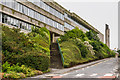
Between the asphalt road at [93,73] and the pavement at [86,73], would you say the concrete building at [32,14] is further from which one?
the asphalt road at [93,73]

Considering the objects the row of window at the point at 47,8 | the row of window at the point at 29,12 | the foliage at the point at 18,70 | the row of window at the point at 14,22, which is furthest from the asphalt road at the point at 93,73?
the row of window at the point at 47,8

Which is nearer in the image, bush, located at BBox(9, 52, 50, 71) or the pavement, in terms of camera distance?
the pavement

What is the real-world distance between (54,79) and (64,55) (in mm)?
13077

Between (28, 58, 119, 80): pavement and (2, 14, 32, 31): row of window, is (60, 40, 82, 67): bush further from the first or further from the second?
(2, 14, 32, 31): row of window

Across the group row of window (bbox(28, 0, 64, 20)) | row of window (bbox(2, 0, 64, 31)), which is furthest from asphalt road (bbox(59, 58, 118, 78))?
row of window (bbox(28, 0, 64, 20))

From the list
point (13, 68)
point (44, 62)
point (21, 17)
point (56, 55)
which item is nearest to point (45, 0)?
point (21, 17)

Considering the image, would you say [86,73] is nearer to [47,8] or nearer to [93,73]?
[93,73]

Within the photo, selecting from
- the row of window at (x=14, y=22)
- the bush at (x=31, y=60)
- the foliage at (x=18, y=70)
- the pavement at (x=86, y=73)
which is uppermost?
the row of window at (x=14, y=22)

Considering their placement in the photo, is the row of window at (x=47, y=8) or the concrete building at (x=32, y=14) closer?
the concrete building at (x=32, y=14)

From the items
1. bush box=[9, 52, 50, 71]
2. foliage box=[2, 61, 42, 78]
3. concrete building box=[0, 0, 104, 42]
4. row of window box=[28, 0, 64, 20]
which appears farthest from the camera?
row of window box=[28, 0, 64, 20]

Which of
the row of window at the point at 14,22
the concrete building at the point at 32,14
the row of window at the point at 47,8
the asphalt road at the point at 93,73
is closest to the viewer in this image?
the asphalt road at the point at 93,73

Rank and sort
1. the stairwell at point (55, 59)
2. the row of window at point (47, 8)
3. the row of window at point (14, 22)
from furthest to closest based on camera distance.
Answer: the row of window at point (47, 8)
the row of window at point (14, 22)
the stairwell at point (55, 59)

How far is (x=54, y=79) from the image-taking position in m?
13.6

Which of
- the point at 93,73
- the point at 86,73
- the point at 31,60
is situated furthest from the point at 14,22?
the point at 93,73
